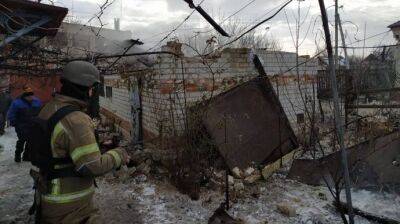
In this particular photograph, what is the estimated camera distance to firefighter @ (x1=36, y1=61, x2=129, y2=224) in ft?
7.91

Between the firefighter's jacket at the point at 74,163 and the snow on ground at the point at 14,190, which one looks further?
the snow on ground at the point at 14,190

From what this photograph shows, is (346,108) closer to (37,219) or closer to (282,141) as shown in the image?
(282,141)

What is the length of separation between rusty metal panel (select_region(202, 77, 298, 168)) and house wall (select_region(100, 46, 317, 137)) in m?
0.37

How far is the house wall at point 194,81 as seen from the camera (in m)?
6.22

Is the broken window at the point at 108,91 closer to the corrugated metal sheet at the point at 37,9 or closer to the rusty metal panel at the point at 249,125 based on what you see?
the rusty metal panel at the point at 249,125

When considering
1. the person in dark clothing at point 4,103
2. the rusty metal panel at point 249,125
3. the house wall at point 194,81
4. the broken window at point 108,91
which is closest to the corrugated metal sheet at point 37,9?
the house wall at point 194,81

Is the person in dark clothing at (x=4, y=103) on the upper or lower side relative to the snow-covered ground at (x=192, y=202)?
upper

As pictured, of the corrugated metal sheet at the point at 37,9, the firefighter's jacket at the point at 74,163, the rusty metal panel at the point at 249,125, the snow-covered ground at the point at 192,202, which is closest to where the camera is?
the firefighter's jacket at the point at 74,163

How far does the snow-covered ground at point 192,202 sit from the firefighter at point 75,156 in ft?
6.34

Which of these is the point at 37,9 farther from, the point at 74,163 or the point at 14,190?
the point at 14,190

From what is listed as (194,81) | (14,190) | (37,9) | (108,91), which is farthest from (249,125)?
(108,91)

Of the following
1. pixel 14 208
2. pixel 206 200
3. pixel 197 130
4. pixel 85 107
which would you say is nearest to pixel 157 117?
pixel 197 130

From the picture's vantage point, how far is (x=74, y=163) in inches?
95.8

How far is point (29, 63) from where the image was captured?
5172 mm
